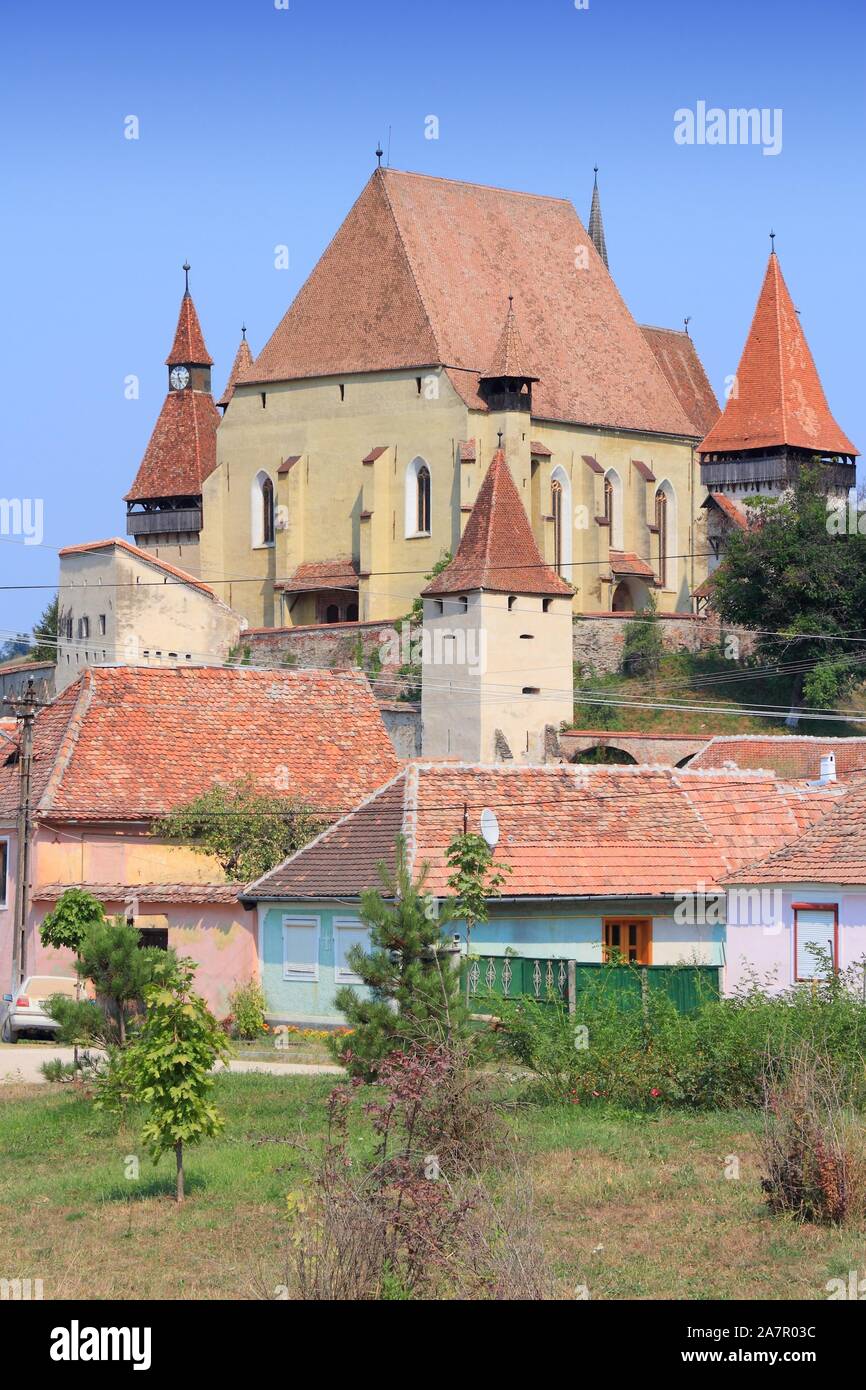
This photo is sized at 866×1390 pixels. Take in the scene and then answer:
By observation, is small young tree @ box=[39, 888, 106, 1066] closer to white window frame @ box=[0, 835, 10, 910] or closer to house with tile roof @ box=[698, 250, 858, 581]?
white window frame @ box=[0, 835, 10, 910]

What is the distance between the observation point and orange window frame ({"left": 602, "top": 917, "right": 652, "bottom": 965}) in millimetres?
31266

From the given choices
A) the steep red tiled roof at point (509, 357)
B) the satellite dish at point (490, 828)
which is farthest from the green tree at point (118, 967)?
the steep red tiled roof at point (509, 357)

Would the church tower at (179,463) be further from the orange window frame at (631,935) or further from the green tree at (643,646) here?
the orange window frame at (631,935)

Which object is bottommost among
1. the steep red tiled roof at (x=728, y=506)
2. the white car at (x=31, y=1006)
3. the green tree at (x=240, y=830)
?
the white car at (x=31, y=1006)

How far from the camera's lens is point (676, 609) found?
77188mm

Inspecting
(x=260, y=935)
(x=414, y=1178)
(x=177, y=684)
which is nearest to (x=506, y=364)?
(x=177, y=684)

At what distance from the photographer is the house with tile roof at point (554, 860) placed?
3089 centimetres

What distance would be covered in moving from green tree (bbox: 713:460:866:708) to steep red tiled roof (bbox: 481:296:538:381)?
9.93 m

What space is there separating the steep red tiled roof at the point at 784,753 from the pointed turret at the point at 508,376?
2501 centimetres

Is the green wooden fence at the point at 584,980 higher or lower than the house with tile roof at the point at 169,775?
lower

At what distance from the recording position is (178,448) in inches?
3573

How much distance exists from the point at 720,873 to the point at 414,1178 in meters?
18.7

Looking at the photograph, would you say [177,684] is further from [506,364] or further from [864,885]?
[506,364]
